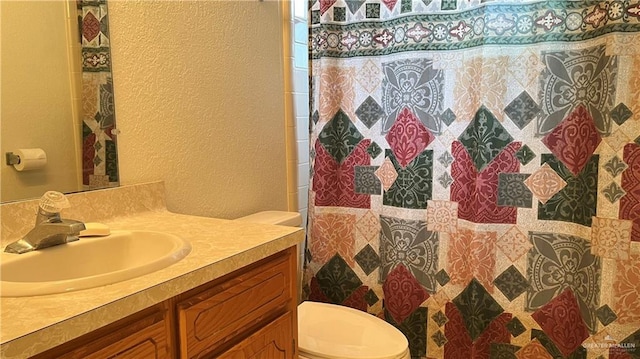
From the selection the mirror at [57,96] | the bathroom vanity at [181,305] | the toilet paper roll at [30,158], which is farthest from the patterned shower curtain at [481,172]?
the toilet paper roll at [30,158]

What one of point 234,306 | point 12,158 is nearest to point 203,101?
point 12,158

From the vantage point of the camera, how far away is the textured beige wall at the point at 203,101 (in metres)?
1.26

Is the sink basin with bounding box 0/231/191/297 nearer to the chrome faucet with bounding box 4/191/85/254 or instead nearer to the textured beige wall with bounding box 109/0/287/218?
the chrome faucet with bounding box 4/191/85/254

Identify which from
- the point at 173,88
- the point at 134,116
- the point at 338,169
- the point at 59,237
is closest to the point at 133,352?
the point at 59,237

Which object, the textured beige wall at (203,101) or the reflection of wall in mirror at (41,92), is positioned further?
the textured beige wall at (203,101)

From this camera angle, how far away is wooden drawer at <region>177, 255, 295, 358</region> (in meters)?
0.80

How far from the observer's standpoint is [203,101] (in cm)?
148

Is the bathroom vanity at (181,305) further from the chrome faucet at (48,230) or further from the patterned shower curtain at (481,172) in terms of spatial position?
the patterned shower curtain at (481,172)

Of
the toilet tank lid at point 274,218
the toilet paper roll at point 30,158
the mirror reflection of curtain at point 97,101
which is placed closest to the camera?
the toilet paper roll at point 30,158

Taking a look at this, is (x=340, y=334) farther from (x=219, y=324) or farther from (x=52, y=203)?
(x=52, y=203)

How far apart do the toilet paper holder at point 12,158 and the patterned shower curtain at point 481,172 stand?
109cm

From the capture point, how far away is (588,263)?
1.49 metres

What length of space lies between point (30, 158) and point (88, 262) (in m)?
0.30

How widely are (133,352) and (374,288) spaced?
127cm
